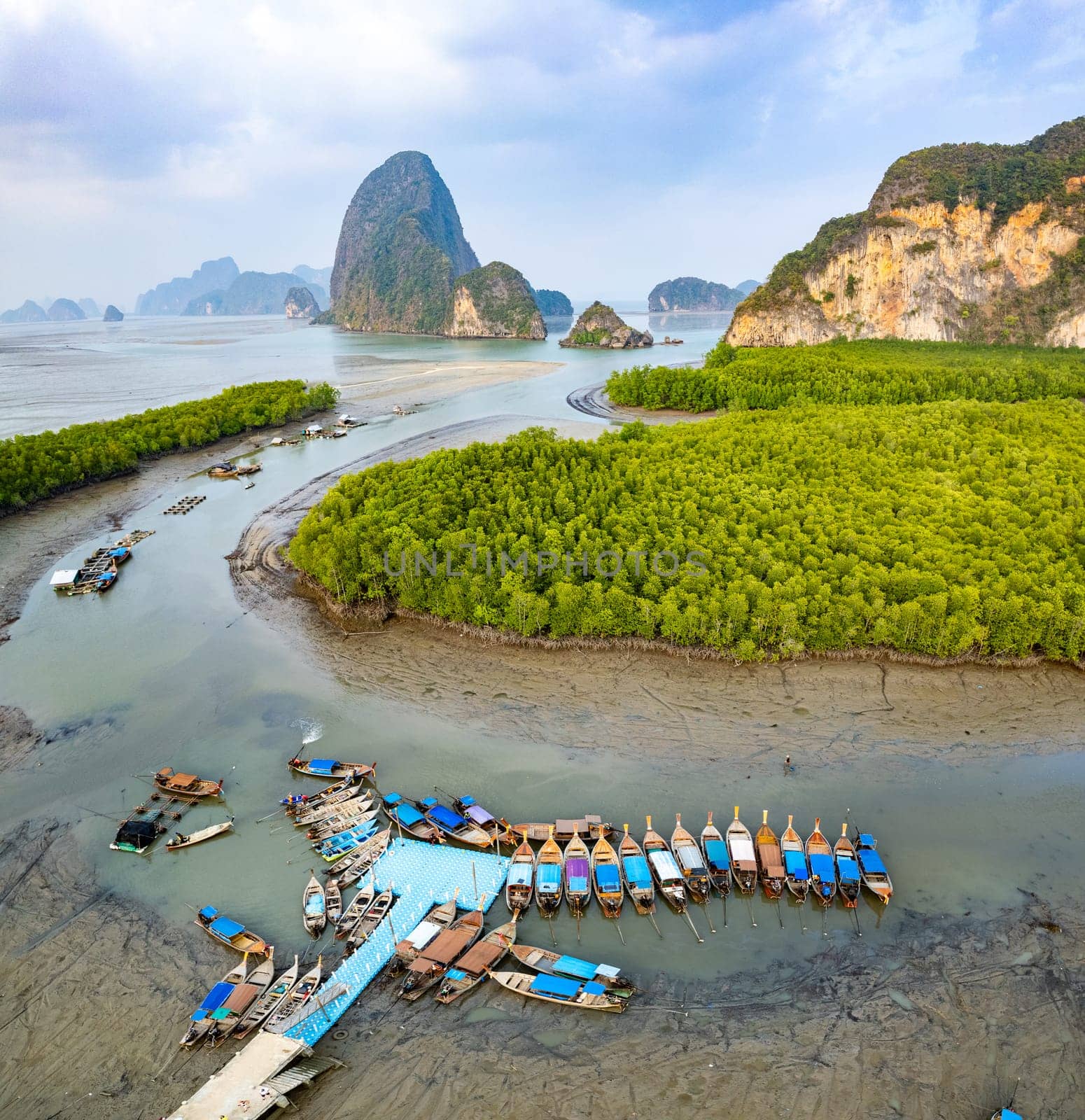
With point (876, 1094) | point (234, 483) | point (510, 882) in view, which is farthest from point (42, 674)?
point (876, 1094)

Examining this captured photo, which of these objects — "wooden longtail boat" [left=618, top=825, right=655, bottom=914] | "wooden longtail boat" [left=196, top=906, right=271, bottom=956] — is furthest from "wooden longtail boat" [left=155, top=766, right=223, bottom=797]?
"wooden longtail boat" [left=618, top=825, right=655, bottom=914]

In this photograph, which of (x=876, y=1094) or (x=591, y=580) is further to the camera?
(x=591, y=580)

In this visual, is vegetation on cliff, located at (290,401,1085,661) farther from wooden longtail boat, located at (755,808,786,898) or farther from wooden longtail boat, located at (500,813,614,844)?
wooden longtail boat, located at (500,813,614,844)

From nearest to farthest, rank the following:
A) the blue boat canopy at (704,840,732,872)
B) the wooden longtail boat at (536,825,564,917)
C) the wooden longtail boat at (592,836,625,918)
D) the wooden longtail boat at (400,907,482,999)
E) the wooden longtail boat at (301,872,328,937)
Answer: the wooden longtail boat at (400,907,482,999)
the wooden longtail boat at (301,872,328,937)
the wooden longtail boat at (592,836,625,918)
the wooden longtail boat at (536,825,564,917)
the blue boat canopy at (704,840,732,872)

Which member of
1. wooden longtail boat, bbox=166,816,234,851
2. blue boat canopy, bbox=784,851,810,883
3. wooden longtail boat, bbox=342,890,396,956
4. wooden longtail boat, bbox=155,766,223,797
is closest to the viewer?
wooden longtail boat, bbox=342,890,396,956

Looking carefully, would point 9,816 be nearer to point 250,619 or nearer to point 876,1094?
point 250,619

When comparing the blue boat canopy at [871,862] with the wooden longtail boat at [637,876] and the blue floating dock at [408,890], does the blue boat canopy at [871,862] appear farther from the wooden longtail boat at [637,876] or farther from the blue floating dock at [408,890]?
the blue floating dock at [408,890]

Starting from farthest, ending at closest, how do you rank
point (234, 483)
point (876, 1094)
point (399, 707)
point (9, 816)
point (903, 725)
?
point (234, 483) → point (399, 707) → point (903, 725) → point (9, 816) → point (876, 1094)

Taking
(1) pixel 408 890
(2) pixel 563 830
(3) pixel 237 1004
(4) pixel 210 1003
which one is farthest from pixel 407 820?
(4) pixel 210 1003

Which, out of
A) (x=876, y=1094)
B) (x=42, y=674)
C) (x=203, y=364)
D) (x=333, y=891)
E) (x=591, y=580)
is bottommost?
(x=876, y=1094)
